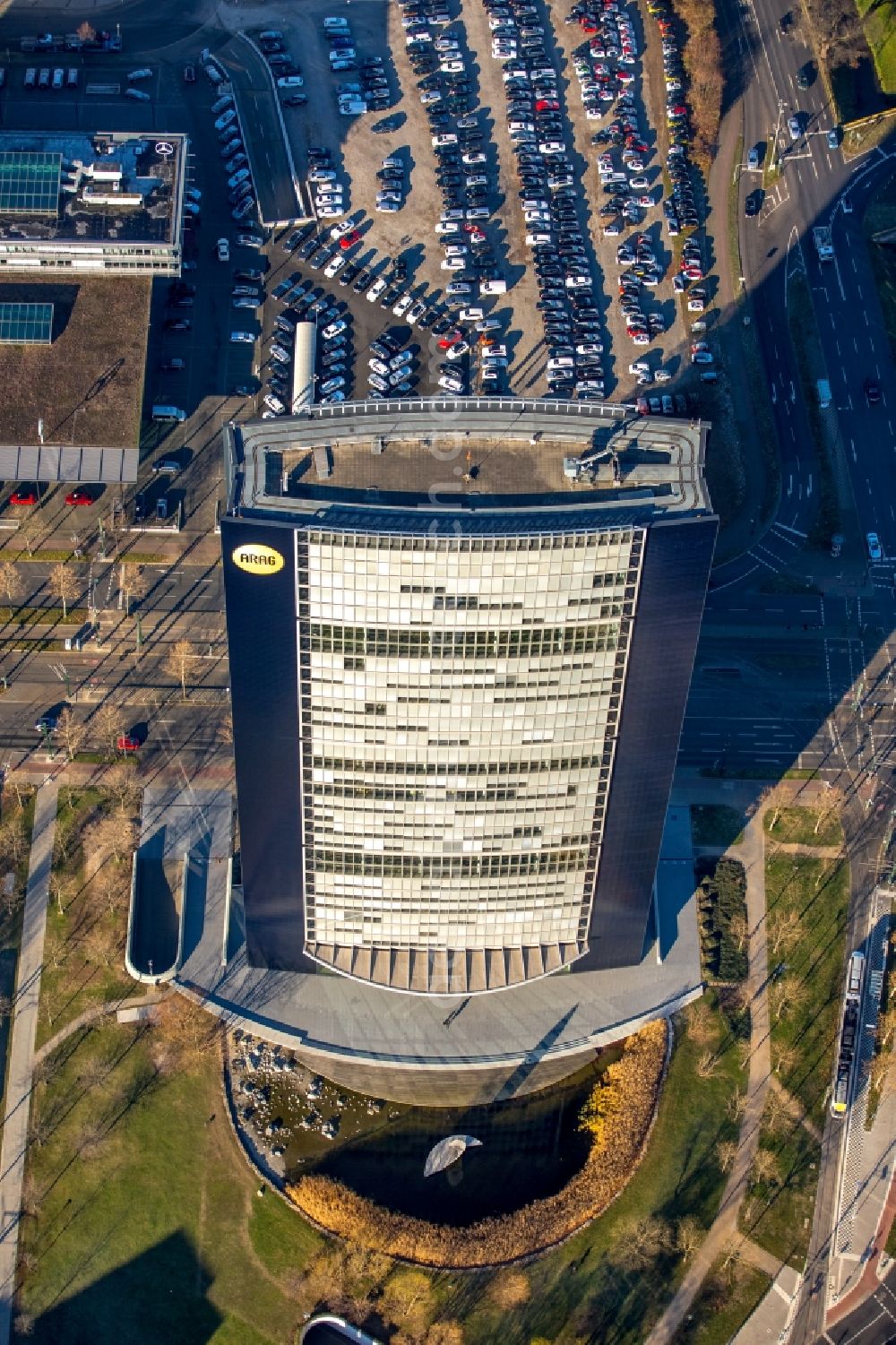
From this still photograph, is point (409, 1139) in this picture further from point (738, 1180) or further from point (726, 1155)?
point (738, 1180)

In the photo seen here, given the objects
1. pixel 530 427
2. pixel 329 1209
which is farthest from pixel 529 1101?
pixel 530 427

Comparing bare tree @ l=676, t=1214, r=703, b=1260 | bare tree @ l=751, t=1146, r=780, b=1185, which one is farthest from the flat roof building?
bare tree @ l=676, t=1214, r=703, b=1260

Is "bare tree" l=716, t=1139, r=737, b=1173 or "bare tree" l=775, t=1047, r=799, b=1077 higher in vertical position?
"bare tree" l=775, t=1047, r=799, b=1077

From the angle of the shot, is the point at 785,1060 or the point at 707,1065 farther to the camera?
the point at 785,1060

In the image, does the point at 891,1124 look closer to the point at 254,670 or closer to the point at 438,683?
the point at 438,683

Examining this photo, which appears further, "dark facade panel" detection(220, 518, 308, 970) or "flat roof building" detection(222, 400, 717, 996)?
"dark facade panel" detection(220, 518, 308, 970)

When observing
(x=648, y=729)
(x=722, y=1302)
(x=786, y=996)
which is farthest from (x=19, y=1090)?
(x=786, y=996)

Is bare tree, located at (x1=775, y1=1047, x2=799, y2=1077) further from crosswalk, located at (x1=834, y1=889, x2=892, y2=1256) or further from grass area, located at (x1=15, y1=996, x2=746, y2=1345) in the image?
grass area, located at (x1=15, y1=996, x2=746, y2=1345)

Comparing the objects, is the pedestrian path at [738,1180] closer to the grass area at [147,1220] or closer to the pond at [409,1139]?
the pond at [409,1139]
